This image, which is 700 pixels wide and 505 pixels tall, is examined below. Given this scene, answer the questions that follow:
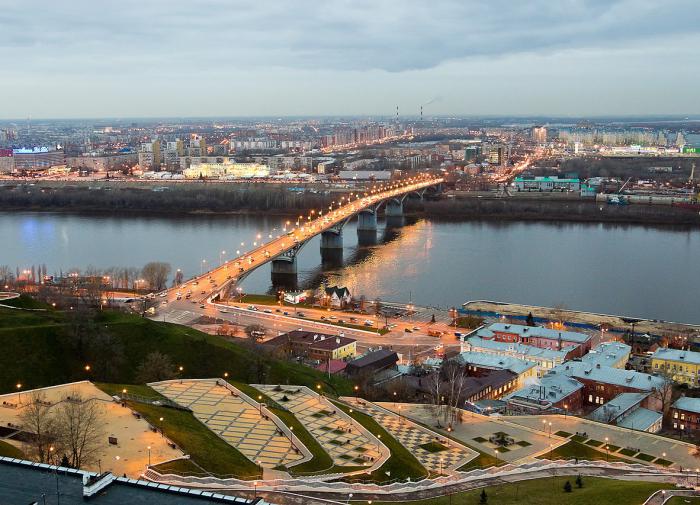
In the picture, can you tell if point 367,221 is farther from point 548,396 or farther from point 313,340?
point 548,396

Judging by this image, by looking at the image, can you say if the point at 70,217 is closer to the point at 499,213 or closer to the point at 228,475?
the point at 499,213

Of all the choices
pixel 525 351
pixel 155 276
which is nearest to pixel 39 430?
pixel 525 351

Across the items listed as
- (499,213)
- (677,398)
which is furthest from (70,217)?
(677,398)

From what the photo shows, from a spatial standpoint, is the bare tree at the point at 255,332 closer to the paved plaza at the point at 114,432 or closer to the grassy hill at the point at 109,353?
the grassy hill at the point at 109,353

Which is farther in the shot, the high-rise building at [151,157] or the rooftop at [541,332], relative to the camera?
the high-rise building at [151,157]

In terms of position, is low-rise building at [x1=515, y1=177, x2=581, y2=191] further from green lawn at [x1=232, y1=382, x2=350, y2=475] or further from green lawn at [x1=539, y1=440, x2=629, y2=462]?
green lawn at [x1=232, y1=382, x2=350, y2=475]

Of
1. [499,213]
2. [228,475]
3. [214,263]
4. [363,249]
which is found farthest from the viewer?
[499,213]

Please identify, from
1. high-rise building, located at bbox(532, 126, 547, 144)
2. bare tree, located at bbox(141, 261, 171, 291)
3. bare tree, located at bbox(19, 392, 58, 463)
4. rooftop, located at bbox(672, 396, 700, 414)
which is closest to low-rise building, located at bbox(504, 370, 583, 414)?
rooftop, located at bbox(672, 396, 700, 414)

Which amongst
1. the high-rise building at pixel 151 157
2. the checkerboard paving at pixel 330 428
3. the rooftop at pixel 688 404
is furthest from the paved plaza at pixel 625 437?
the high-rise building at pixel 151 157
